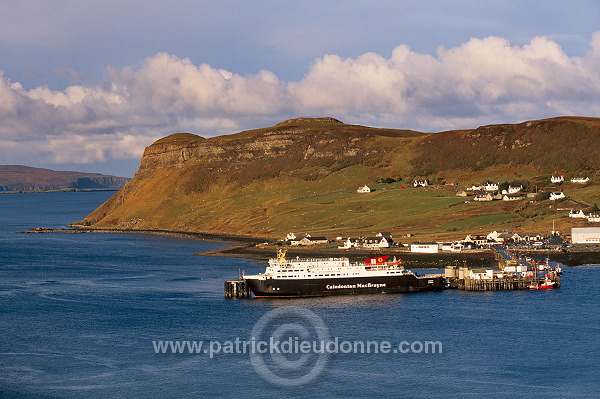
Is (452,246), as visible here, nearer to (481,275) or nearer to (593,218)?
(593,218)

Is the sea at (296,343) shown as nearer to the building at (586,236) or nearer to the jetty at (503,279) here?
the jetty at (503,279)

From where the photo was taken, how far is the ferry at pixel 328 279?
119 m

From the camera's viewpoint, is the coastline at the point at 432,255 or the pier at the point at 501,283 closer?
the pier at the point at 501,283

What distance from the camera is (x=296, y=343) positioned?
291ft

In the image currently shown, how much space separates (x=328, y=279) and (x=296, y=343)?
3076cm

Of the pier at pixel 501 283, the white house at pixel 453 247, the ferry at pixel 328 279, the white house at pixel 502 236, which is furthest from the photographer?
the white house at pixel 502 236

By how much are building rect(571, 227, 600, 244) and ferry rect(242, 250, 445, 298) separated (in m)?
63.6

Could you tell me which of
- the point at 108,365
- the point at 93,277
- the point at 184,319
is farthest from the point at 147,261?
the point at 108,365

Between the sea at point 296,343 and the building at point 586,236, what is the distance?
4005 cm

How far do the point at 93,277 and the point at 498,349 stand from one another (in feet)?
273

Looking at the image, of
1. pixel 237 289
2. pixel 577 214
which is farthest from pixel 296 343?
pixel 577 214

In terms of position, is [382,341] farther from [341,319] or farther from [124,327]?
[124,327]

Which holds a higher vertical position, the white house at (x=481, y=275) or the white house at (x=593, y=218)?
the white house at (x=593, y=218)

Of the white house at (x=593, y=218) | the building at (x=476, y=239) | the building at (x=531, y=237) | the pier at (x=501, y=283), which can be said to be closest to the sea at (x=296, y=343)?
the pier at (x=501, y=283)
